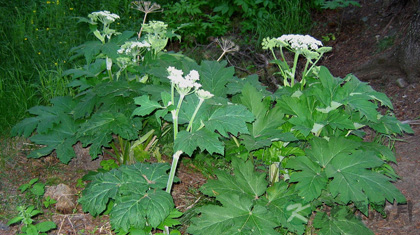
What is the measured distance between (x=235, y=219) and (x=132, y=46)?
4.43 ft

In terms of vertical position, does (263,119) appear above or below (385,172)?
above

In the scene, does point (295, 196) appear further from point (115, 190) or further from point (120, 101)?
point (120, 101)

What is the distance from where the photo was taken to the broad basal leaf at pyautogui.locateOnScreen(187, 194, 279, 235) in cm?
218

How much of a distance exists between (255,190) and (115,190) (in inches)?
34.5

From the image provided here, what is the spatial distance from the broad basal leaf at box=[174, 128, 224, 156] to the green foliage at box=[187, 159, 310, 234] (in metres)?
0.42

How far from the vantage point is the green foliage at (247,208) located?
2211 millimetres

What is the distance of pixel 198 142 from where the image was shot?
6.59ft

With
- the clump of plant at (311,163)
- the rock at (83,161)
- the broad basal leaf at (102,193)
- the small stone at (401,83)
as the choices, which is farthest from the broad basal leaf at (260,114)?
the small stone at (401,83)

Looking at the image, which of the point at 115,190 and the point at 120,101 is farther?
the point at 120,101

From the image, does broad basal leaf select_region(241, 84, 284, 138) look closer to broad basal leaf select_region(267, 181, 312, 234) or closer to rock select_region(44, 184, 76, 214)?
broad basal leaf select_region(267, 181, 312, 234)

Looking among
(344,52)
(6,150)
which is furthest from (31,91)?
(344,52)

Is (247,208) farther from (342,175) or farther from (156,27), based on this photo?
(156,27)

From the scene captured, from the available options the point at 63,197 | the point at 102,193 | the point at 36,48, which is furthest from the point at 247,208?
the point at 36,48

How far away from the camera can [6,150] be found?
3184 mm
